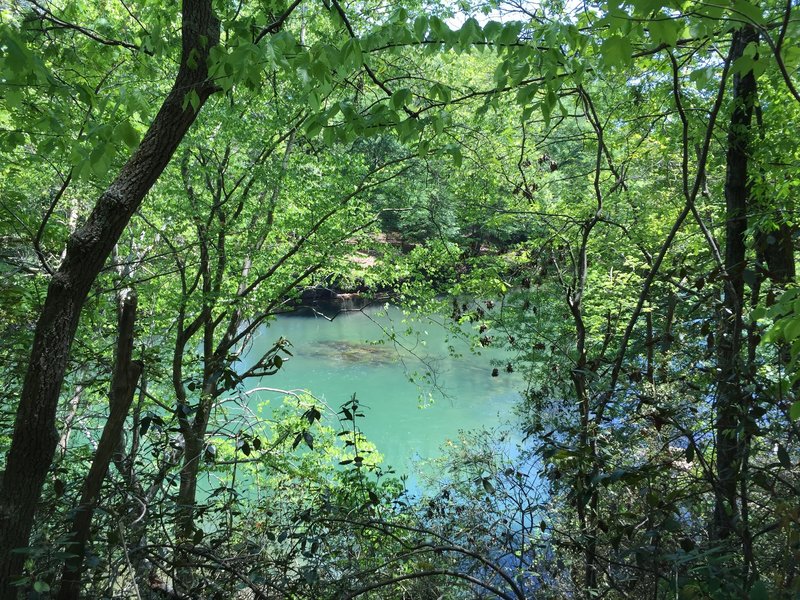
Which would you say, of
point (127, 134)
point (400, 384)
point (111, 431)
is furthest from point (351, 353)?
point (127, 134)

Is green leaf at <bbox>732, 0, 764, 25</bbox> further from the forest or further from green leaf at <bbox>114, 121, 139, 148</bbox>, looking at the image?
green leaf at <bbox>114, 121, 139, 148</bbox>

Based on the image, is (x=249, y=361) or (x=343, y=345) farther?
(x=343, y=345)

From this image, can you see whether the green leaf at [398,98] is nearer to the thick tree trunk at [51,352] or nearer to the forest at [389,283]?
the forest at [389,283]

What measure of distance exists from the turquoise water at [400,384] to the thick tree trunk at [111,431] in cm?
768

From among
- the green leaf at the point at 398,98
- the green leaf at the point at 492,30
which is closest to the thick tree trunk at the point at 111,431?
the green leaf at the point at 398,98

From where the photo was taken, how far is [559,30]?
159cm

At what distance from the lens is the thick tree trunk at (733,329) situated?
196 cm

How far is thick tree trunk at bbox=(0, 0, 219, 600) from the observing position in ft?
5.10

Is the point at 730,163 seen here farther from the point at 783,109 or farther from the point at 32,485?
the point at 32,485

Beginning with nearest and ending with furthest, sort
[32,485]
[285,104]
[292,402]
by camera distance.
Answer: [32,485]
[285,104]
[292,402]

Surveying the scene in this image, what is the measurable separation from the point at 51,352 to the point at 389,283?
19.4 feet

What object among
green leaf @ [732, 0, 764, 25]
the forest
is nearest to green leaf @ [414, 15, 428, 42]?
the forest

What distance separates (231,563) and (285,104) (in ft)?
15.3

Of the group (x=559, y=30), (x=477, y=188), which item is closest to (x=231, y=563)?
(x=559, y=30)
